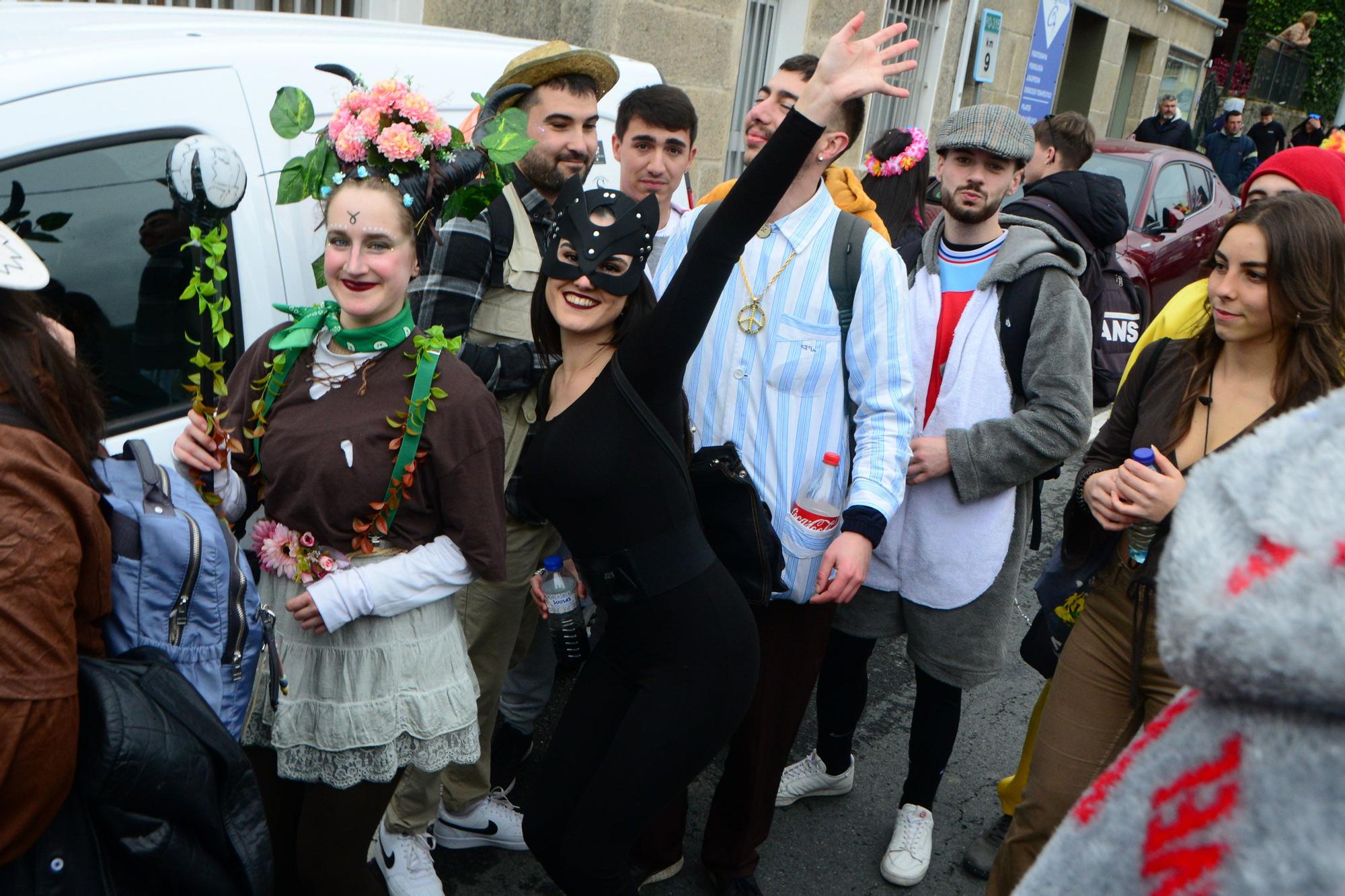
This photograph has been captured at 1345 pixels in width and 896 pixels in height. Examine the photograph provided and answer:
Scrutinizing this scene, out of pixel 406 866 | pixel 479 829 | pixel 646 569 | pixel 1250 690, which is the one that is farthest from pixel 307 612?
pixel 1250 690

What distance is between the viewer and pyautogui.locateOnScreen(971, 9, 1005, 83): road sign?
12.8 m

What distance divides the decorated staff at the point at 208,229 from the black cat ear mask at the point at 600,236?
633 millimetres

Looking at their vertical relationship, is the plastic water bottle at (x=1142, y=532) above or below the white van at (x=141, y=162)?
below

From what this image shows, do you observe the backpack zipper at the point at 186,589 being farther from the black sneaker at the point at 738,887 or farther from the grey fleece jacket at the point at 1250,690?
the black sneaker at the point at 738,887

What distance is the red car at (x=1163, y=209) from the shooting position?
917 centimetres

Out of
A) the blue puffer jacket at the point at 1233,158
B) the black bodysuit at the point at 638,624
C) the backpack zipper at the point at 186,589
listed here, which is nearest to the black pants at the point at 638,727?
the black bodysuit at the point at 638,624

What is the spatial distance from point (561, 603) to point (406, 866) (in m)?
0.88

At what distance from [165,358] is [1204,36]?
22.6 metres

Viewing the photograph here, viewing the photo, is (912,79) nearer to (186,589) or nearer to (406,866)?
(406,866)

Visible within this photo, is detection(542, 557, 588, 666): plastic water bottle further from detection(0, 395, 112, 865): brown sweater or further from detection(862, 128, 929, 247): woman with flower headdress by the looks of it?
detection(862, 128, 929, 247): woman with flower headdress

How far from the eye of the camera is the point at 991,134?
316cm

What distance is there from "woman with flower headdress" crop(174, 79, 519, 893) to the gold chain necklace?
71 cm

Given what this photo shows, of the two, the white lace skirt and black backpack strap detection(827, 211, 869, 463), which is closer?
the white lace skirt

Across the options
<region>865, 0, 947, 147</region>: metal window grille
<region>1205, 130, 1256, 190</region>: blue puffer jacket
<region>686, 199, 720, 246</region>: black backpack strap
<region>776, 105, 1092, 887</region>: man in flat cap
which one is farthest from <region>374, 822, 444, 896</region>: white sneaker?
<region>1205, 130, 1256, 190</region>: blue puffer jacket
